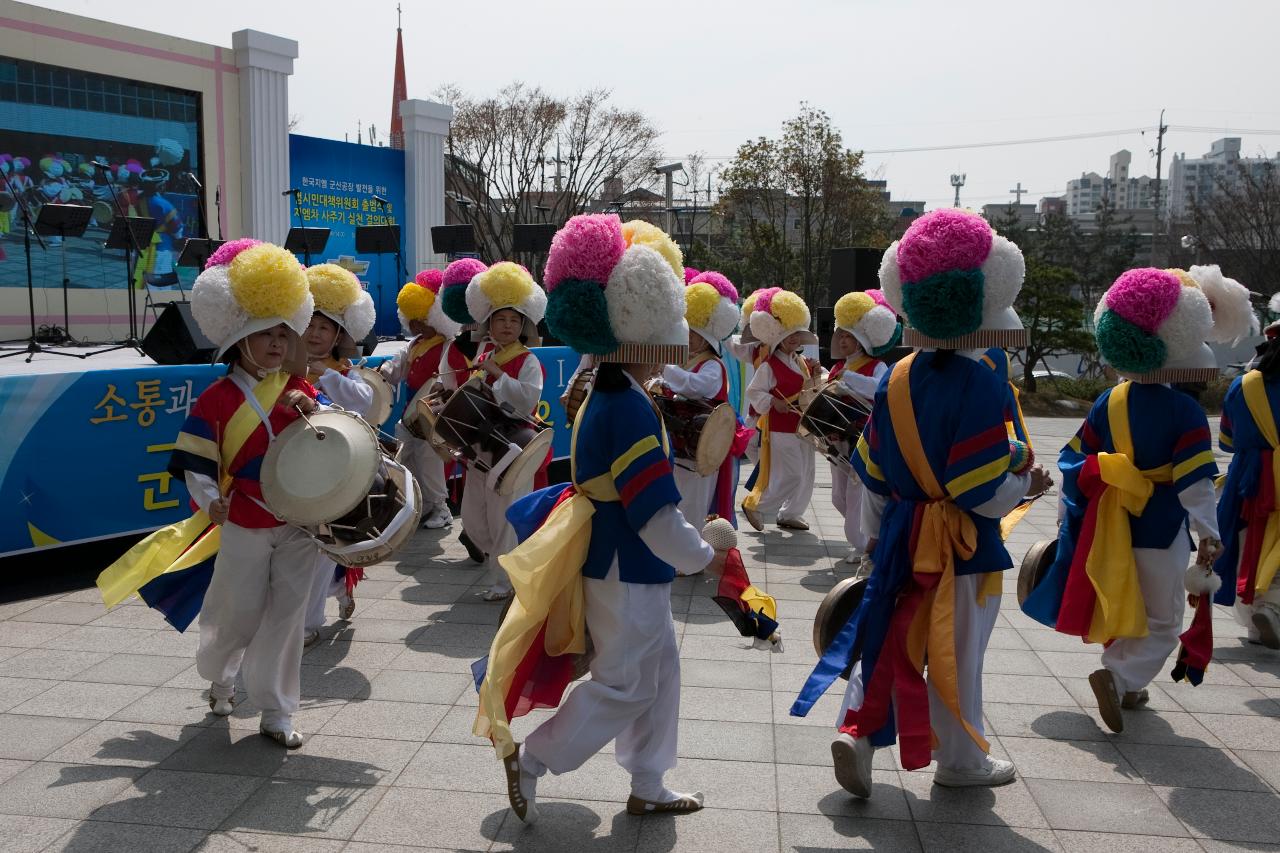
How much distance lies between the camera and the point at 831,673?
3533 millimetres

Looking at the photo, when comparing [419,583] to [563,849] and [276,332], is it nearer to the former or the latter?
[276,332]

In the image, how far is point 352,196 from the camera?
18.2m

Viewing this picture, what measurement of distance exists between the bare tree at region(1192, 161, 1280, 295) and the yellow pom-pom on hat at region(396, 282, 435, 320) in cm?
2109

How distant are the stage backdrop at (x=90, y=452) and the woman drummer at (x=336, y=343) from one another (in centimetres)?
137

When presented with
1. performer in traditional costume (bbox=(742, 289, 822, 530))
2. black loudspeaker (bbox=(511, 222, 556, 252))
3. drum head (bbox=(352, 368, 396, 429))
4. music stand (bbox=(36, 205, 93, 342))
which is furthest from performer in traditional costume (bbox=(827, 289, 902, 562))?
music stand (bbox=(36, 205, 93, 342))

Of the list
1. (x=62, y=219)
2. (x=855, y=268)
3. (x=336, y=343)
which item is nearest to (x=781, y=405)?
(x=336, y=343)

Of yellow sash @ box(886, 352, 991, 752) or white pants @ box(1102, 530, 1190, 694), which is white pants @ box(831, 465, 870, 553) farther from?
yellow sash @ box(886, 352, 991, 752)

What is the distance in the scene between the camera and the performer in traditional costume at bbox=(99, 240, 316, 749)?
3855 millimetres

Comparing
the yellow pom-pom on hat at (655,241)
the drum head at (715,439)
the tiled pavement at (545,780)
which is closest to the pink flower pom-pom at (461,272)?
the drum head at (715,439)

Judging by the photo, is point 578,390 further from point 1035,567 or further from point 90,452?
point 90,452

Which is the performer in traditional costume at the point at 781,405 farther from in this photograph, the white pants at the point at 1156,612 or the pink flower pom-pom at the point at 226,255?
the pink flower pom-pom at the point at 226,255

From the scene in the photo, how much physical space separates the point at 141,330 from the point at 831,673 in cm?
1439

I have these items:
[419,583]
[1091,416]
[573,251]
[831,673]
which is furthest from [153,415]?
[1091,416]

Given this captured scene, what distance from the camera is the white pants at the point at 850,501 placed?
722 centimetres
